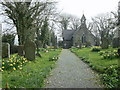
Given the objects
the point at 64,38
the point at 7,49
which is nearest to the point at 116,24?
the point at 7,49

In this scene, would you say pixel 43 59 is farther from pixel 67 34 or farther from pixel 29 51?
pixel 67 34

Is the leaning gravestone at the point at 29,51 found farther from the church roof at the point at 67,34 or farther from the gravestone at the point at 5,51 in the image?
the church roof at the point at 67,34

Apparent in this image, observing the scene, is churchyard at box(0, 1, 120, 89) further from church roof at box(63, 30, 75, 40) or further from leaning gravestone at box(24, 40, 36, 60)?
church roof at box(63, 30, 75, 40)

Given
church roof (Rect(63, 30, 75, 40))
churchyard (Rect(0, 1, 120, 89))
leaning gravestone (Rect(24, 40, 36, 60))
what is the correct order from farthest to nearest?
church roof (Rect(63, 30, 75, 40)) → leaning gravestone (Rect(24, 40, 36, 60)) → churchyard (Rect(0, 1, 120, 89))

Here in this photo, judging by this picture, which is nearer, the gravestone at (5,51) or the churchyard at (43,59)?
the churchyard at (43,59)

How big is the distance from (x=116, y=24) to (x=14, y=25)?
15063mm

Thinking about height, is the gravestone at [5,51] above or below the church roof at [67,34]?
below

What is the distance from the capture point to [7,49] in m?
14.2

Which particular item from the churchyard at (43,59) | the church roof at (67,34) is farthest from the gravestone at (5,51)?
the church roof at (67,34)

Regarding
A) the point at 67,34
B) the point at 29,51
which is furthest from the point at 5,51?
the point at 67,34

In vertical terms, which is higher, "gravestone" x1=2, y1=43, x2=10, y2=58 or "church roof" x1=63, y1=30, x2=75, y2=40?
"church roof" x1=63, y1=30, x2=75, y2=40

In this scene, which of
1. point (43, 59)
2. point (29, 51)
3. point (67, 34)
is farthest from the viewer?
point (67, 34)

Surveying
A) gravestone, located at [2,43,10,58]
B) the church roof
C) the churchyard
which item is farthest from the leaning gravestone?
the church roof

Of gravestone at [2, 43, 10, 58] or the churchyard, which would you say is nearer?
the churchyard
